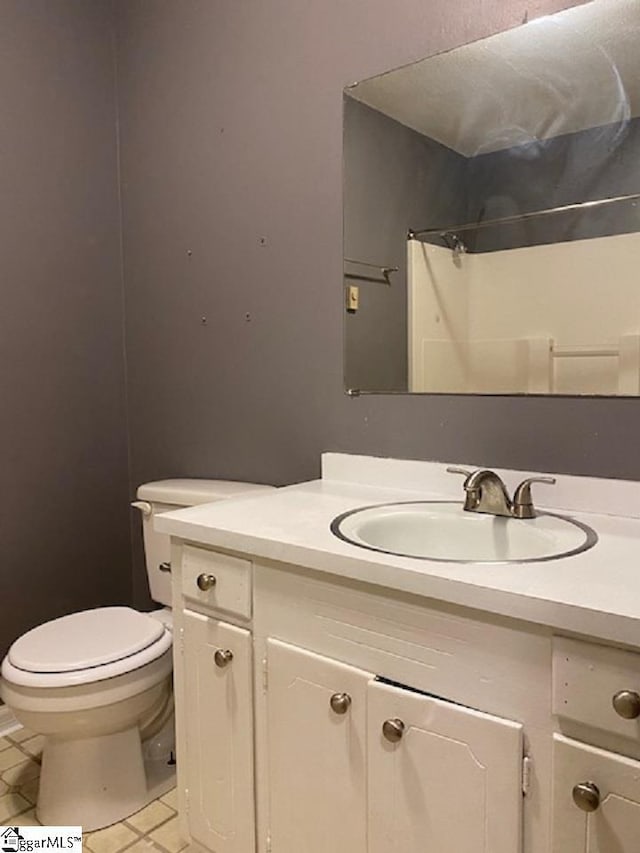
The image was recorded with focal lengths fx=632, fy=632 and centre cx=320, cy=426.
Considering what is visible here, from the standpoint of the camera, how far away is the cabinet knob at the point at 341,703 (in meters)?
1.03

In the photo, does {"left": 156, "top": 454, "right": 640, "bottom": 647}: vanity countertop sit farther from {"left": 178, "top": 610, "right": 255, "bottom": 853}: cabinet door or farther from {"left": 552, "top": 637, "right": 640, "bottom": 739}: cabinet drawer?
{"left": 178, "top": 610, "right": 255, "bottom": 853}: cabinet door

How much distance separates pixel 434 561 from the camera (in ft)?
3.14

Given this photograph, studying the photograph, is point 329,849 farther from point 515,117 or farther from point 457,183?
point 515,117

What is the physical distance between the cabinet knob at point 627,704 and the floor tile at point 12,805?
150 cm

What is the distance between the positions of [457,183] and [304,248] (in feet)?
1.42

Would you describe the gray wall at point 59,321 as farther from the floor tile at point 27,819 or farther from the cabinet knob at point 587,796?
the cabinet knob at point 587,796

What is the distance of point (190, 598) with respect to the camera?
1.29 metres

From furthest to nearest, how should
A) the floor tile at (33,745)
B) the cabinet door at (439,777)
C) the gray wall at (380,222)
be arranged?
the floor tile at (33,745) < the gray wall at (380,222) < the cabinet door at (439,777)

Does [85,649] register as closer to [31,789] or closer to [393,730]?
[31,789]

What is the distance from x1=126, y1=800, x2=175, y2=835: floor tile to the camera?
1529 mm

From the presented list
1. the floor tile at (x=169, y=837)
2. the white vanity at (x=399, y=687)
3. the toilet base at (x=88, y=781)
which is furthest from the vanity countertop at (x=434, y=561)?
the floor tile at (x=169, y=837)

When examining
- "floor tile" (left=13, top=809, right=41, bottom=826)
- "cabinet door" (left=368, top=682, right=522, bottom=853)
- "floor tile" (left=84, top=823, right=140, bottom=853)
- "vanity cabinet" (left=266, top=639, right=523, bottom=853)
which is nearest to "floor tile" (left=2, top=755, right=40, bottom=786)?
"floor tile" (left=13, top=809, right=41, bottom=826)

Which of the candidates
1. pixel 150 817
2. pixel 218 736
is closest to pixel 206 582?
pixel 218 736

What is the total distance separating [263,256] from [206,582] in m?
0.96
